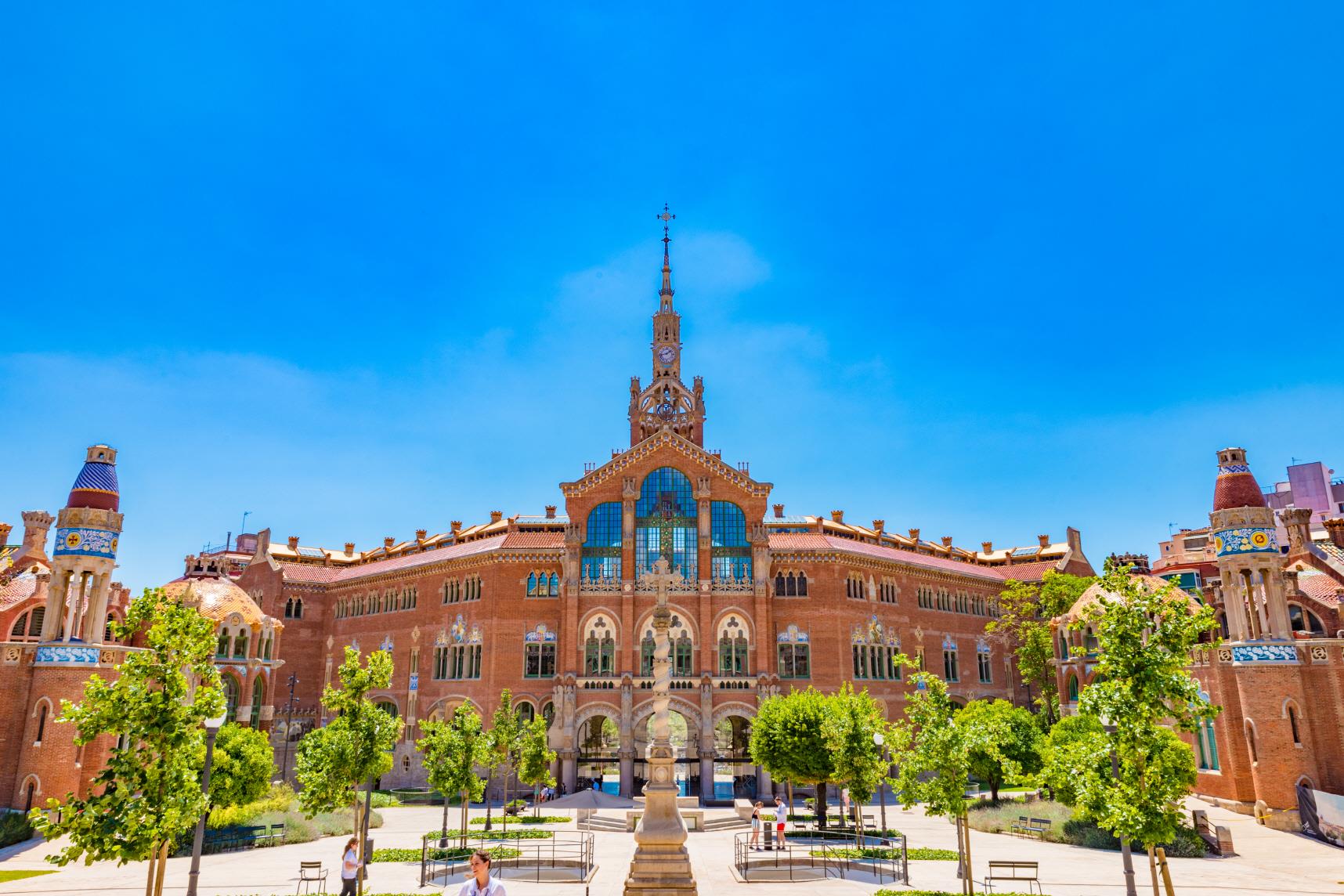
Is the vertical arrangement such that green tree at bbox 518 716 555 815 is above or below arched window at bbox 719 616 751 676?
below

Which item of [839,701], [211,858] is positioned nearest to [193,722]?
[211,858]

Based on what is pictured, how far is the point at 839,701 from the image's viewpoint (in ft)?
136

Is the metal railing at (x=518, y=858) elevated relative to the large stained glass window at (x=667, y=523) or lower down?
lower down

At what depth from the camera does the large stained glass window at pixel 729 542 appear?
60.2 meters

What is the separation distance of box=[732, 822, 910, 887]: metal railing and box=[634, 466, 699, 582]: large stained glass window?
76.3 feet

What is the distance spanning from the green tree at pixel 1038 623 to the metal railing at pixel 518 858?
3664 centimetres

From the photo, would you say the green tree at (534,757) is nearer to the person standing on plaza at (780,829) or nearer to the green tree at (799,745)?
the green tree at (799,745)

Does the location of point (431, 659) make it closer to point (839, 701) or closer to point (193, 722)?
point (839, 701)

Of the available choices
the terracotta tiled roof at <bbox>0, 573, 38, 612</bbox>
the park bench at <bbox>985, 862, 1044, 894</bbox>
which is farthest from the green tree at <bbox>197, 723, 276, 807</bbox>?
the park bench at <bbox>985, 862, 1044, 894</bbox>

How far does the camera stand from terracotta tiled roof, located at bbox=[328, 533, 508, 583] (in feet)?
209

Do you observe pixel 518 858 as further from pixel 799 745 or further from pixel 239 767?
pixel 799 745

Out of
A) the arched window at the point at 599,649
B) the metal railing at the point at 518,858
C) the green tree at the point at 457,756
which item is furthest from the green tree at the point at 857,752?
the arched window at the point at 599,649

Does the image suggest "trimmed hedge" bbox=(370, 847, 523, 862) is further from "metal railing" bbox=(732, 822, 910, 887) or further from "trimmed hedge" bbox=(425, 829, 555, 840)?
"metal railing" bbox=(732, 822, 910, 887)

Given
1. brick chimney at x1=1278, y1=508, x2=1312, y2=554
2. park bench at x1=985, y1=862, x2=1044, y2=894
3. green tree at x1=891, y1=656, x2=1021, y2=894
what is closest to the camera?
green tree at x1=891, y1=656, x2=1021, y2=894
